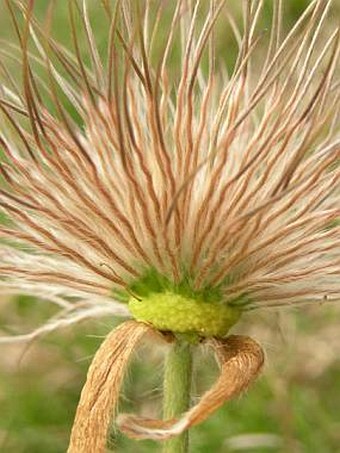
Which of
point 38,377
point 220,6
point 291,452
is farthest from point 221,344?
point 38,377

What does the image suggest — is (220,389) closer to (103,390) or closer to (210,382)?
(103,390)

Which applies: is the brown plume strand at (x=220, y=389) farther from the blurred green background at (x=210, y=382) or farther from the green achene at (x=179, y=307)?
the blurred green background at (x=210, y=382)

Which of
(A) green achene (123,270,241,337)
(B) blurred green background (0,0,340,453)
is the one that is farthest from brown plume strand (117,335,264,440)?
(B) blurred green background (0,0,340,453)

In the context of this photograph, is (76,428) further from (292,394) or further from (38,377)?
(38,377)

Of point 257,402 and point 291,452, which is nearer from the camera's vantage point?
point 291,452

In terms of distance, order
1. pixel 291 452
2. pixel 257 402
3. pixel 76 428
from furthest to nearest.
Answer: pixel 257 402, pixel 291 452, pixel 76 428

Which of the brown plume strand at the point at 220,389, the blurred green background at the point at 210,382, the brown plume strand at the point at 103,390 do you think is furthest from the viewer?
the blurred green background at the point at 210,382

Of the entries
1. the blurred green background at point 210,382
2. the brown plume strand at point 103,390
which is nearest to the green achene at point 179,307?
the brown plume strand at point 103,390
